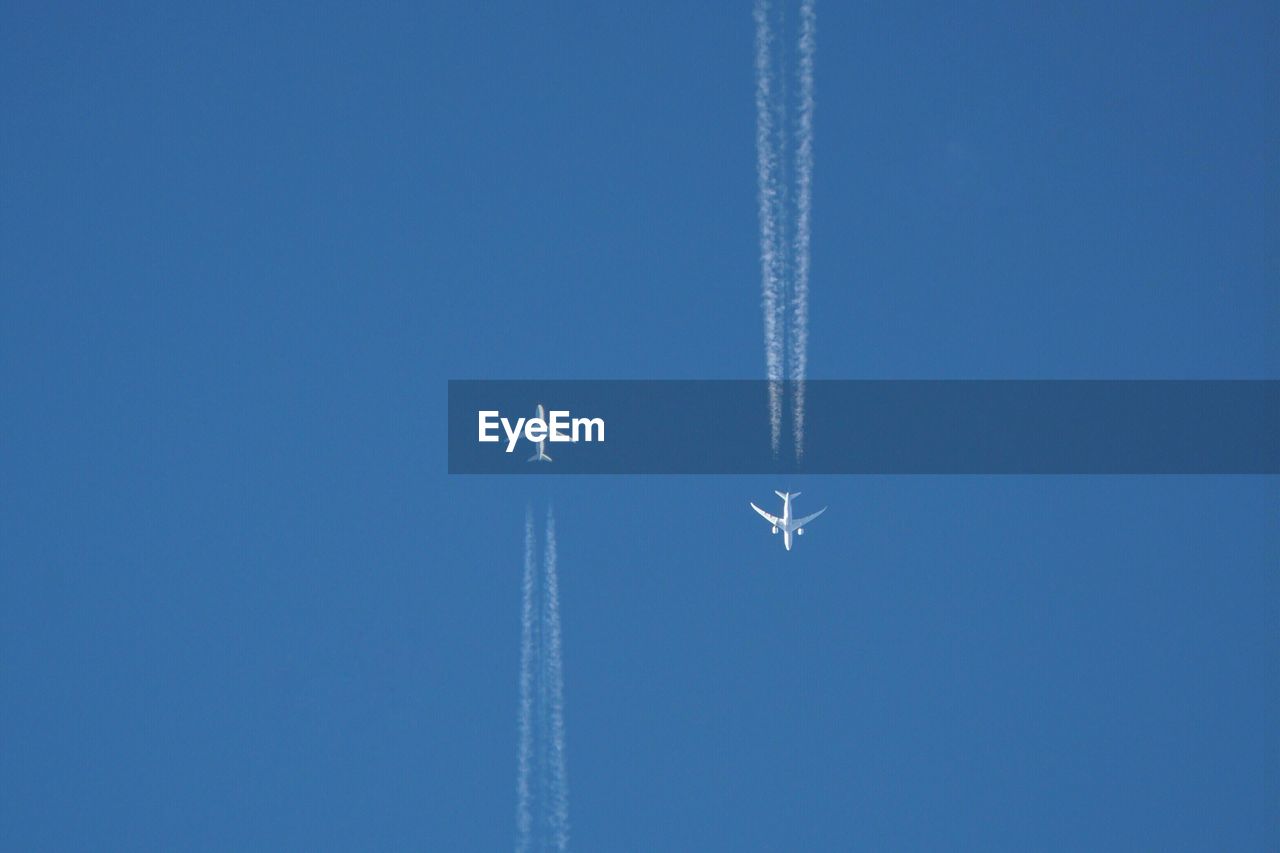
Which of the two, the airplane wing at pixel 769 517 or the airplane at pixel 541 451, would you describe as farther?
the airplane at pixel 541 451

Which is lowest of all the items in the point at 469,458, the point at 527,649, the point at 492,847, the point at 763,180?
the point at 492,847

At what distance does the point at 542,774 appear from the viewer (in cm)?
7219

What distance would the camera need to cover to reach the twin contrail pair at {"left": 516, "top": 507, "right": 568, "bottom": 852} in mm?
72062

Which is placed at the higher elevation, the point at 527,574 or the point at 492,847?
the point at 527,574

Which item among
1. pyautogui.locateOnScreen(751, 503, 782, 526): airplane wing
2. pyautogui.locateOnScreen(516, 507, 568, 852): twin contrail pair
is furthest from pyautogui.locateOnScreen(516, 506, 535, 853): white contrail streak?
pyautogui.locateOnScreen(751, 503, 782, 526): airplane wing

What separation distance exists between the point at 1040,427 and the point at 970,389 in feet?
7.69

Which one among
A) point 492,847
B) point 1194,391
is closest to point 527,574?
point 492,847

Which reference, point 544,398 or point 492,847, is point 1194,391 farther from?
point 492,847

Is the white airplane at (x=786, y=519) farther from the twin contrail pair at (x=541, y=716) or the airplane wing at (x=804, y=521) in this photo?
the twin contrail pair at (x=541, y=716)

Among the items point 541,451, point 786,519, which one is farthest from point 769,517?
point 541,451

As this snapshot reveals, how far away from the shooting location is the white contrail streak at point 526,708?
72.2m

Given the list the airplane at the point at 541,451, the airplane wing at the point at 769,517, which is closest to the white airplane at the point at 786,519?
the airplane wing at the point at 769,517

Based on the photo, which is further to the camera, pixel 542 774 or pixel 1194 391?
pixel 1194 391

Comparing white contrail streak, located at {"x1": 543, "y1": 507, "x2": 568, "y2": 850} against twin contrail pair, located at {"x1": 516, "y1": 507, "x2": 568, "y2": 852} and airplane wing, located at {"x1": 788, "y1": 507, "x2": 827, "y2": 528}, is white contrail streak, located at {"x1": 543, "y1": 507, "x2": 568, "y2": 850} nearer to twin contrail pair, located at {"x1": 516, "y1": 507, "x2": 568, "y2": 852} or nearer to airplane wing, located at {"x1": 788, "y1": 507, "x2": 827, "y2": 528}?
twin contrail pair, located at {"x1": 516, "y1": 507, "x2": 568, "y2": 852}
